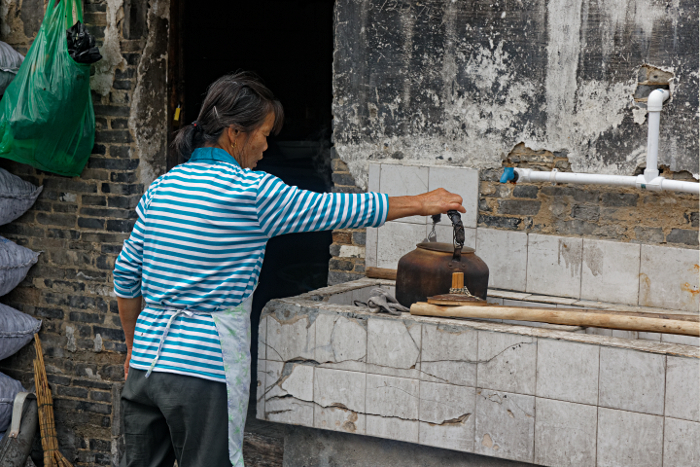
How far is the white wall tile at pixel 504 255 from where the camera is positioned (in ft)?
13.8

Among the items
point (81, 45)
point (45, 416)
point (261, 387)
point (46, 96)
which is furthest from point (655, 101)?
point (45, 416)

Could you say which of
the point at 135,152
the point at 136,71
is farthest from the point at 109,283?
the point at 136,71

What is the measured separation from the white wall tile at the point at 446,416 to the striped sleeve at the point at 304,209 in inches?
38.7


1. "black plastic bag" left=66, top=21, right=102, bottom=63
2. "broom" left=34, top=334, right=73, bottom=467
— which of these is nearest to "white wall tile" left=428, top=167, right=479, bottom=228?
"black plastic bag" left=66, top=21, right=102, bottom=63

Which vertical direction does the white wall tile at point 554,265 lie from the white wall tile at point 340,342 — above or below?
above

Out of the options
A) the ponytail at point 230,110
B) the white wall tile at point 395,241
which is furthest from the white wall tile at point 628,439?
the ponytail at point 230,110

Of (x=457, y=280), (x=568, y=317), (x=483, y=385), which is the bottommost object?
→ (x=483, y=385)

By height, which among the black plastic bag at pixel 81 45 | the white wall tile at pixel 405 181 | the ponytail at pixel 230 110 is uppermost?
the black plastic bag at pixel 81 45

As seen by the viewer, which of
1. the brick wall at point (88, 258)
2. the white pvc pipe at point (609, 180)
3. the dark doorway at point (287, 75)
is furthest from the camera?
the dark doorway at point (287, 75)

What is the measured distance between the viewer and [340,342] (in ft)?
11.9

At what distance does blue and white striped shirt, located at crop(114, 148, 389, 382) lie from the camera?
2.68 metres

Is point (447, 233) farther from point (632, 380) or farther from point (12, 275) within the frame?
point (12, 275)

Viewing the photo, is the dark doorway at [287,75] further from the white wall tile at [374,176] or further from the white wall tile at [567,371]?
the white wall tile at [567,371]

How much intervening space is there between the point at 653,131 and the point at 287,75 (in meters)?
3.29
